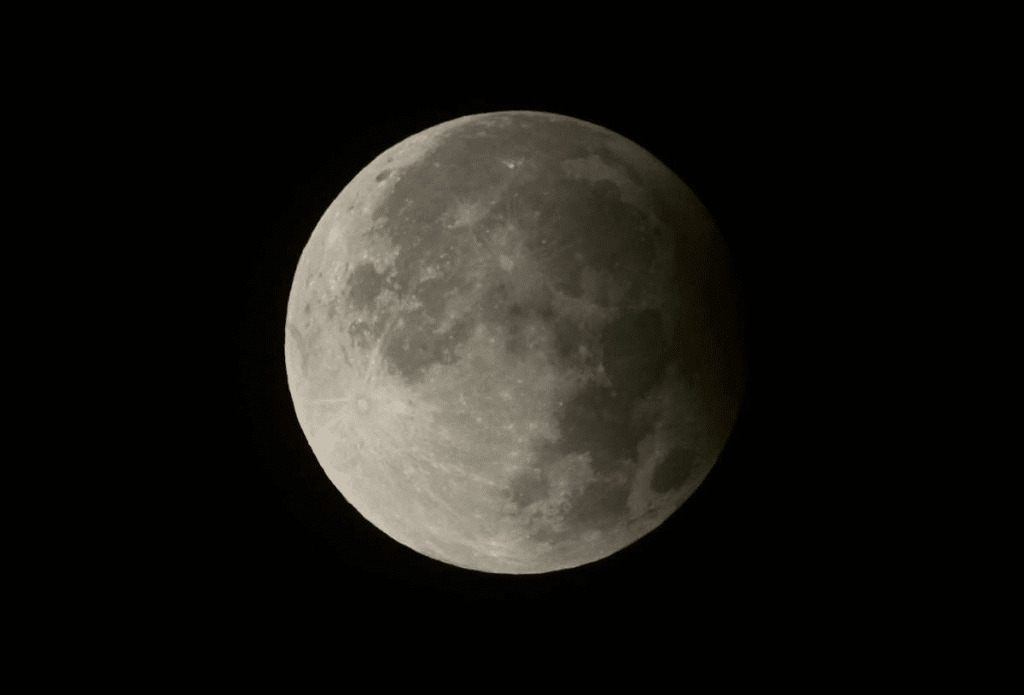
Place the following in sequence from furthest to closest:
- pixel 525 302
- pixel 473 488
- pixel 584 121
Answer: pixel 584 121 < pixel 473 488 < pixel 525 302

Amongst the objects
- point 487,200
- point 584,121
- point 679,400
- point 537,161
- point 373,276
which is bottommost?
point 679,400

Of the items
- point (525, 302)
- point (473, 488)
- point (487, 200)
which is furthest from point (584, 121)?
point (473, 488)

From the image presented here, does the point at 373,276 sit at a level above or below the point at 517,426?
above

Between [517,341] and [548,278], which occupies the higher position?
[548,278]

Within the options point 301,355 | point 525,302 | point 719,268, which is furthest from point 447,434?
point 719,268

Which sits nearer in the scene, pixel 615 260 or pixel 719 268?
pixel 615 260

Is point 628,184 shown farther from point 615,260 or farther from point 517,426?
point 517,426

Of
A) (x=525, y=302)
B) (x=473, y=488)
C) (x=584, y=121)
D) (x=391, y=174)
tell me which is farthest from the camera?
(x=584, y=121)
